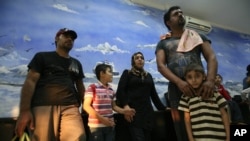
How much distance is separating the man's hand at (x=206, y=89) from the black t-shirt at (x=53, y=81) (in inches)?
34.9

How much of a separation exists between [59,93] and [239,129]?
1.26 metres

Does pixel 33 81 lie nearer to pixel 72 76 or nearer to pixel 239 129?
pixel 72 76

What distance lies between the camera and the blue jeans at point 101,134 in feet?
6.86

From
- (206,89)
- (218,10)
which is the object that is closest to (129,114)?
(206,89)

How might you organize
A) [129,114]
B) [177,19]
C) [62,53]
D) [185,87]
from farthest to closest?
[129,114] < [62,53] < [177,19] < [185,87]

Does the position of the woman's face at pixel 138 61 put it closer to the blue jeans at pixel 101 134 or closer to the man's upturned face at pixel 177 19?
the blue jeans at pixel 101 134

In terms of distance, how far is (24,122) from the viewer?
1612 mm

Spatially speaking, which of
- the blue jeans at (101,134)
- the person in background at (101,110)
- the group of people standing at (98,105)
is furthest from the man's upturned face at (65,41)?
the blue jeans at (101,134)

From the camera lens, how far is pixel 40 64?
1.81 meters

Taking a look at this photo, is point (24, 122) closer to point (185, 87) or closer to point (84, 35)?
point (185, 87)

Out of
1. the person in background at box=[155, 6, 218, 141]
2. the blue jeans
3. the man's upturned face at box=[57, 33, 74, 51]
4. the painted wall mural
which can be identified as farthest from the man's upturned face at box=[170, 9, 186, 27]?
the painted wall mural

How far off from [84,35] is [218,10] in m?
2.74

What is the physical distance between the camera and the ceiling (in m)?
4.19

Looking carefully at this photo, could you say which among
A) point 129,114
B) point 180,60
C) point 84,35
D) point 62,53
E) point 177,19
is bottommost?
point 129,114
